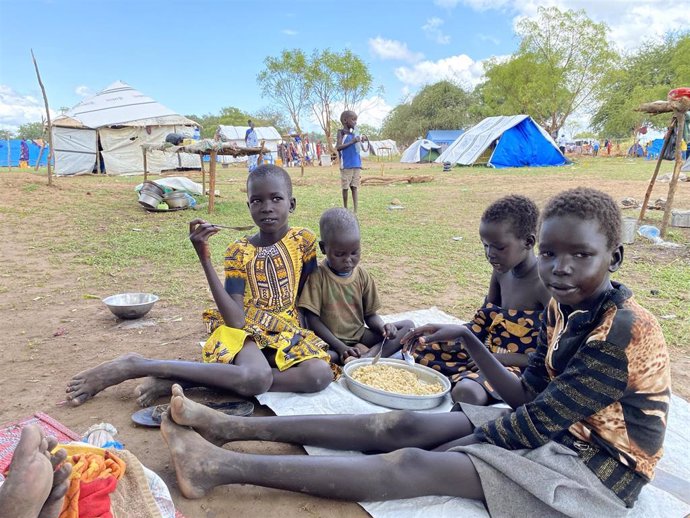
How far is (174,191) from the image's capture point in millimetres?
8461

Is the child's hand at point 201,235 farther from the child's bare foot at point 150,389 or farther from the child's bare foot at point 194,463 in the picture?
the child's bare foot at point 194,463

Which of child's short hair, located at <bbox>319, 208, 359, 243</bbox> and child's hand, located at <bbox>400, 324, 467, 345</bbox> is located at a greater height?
child's short hair, located at <bbox>319, 208, 359, 243</bbox>

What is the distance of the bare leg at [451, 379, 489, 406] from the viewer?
206 centimetres

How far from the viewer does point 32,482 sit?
1.03m

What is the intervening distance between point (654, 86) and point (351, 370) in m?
37.1

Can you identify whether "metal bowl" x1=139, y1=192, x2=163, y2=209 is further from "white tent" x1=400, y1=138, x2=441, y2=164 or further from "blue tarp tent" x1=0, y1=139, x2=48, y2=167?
"white tent" x1=400, y1=138, x2=441, y2=164

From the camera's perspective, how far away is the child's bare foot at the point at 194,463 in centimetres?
150

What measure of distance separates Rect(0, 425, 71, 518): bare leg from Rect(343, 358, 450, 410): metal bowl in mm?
1319

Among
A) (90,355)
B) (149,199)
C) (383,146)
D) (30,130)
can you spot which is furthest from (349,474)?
(30,130)

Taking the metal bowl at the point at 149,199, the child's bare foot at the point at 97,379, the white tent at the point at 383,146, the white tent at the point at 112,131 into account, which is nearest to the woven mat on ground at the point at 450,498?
the child's bare foot at the point at 97,379

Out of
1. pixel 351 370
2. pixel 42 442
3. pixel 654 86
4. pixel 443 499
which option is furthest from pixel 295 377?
pixel 654 86

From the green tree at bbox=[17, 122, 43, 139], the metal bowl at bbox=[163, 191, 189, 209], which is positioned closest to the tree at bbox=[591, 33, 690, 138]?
the metal bowl at bbox=[163, 191, 189, 209]

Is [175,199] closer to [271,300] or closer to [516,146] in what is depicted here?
[271,300]

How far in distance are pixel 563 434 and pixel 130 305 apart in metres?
2.71
